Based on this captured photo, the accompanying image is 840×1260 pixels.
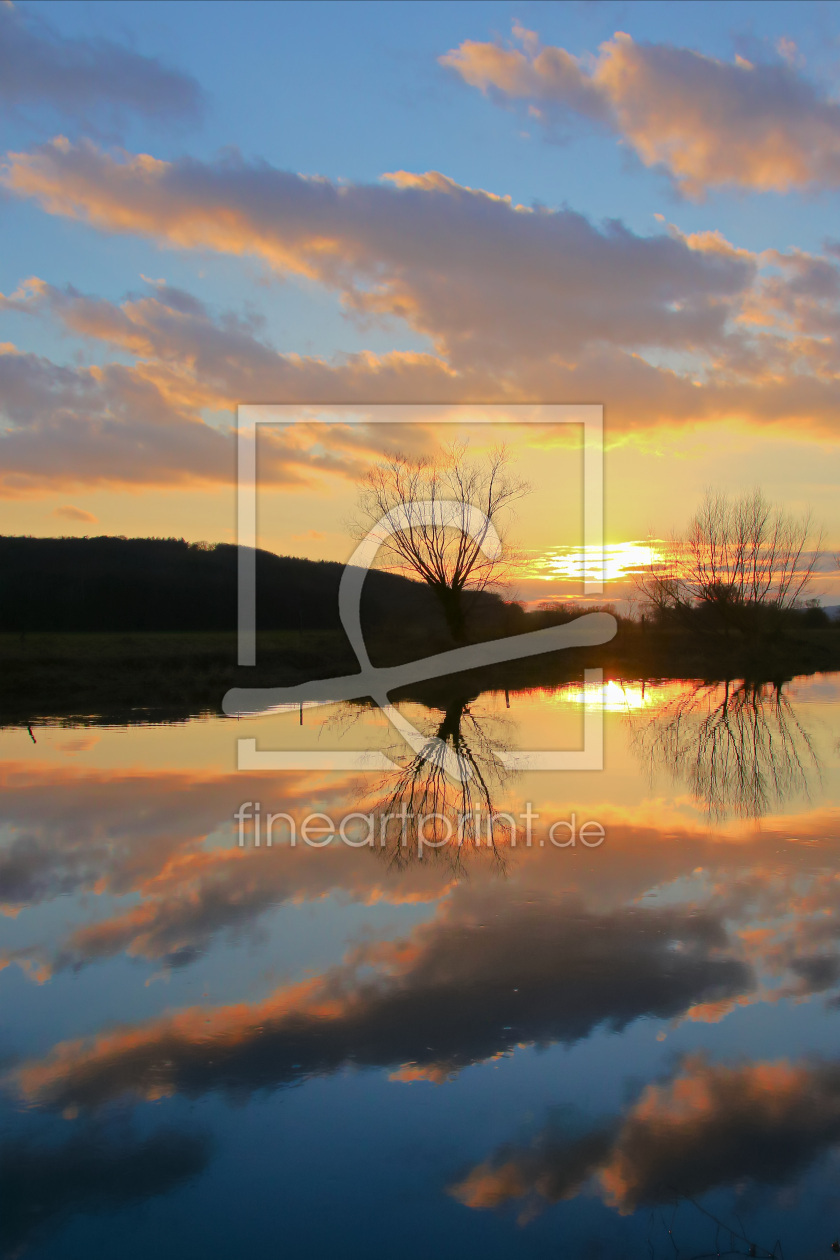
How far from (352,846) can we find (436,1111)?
530 cm

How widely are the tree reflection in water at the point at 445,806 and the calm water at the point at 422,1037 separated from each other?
95mm

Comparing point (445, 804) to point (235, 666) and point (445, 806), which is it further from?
point (235, 666)

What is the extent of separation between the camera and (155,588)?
112m

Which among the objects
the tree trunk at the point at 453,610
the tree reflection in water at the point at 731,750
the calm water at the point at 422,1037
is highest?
the tree trunk at the point at 453,610

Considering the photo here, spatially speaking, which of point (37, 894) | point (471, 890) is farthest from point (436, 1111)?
point (37, 894)

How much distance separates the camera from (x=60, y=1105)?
4.63 m

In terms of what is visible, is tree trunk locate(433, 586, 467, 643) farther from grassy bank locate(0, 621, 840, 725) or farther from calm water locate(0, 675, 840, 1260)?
calm water locate(0, 675, 840, 1260)

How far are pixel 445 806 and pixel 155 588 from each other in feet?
345

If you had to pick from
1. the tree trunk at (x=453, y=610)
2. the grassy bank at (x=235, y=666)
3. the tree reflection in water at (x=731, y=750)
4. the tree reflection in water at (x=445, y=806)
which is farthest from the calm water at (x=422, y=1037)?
the tree trunk at (x=453, y=610)

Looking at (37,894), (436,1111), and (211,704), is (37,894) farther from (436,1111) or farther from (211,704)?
(211,704)

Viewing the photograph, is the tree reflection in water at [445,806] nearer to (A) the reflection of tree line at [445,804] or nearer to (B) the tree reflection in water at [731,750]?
(A) the reflection of tree line at [445,804]

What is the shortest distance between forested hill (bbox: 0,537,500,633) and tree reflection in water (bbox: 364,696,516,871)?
6766 centimetres

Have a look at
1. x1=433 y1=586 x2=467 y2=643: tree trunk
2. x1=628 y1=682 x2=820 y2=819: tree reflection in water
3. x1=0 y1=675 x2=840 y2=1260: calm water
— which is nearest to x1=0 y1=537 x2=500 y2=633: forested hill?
x1=433 y1=586 x2=467 y2=643: tree trunk

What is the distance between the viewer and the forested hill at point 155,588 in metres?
101
